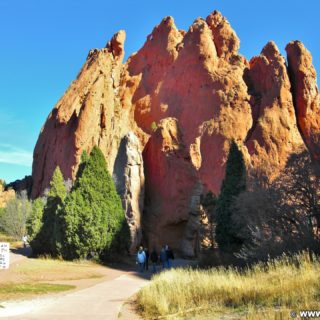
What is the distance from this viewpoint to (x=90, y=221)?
1015 inches

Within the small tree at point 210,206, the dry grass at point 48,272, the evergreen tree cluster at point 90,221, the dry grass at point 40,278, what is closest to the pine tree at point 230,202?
the small tree at point 210,206

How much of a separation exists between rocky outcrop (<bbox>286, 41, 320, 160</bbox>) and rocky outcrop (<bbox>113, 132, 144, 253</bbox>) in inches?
1216

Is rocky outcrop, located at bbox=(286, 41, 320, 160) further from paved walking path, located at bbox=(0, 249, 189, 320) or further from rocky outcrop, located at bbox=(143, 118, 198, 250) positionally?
paved walking path, located at bbox=(0, 249, 189, 320)

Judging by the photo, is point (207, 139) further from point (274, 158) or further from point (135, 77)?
point (135, 77)

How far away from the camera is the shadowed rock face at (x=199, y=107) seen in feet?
181

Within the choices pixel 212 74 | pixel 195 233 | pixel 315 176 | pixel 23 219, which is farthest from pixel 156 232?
pixel 212 74

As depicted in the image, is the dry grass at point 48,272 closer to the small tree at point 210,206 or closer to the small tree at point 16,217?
the small tree at point 210,206

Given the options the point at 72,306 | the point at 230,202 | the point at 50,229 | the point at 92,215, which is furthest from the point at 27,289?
the point at 50,229

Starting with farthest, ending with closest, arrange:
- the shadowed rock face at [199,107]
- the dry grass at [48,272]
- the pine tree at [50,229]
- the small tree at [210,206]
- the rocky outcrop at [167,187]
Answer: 1. the shadowed rock face at [199,107]
2. the rocky outcrop at [167,187]
3. the small tree at [210,206]
4. the pine tree at [50,229]
5. the dry grass at [48,272]

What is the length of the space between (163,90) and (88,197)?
1821 inches

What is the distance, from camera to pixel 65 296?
12.8 meters

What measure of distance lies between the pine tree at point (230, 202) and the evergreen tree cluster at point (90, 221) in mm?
6470

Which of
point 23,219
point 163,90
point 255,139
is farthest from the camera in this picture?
point 163,90

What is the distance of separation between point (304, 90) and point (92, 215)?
141ft
